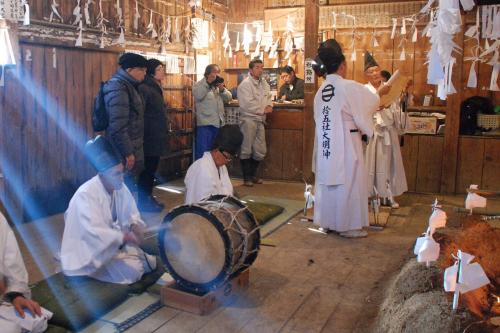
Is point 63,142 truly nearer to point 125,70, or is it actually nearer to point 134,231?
point 125,70

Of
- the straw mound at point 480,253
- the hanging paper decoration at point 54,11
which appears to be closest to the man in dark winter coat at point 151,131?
the hanging paper decoration at point 54,11

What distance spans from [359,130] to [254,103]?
314 cm

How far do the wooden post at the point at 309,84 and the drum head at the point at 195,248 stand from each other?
4220 mm

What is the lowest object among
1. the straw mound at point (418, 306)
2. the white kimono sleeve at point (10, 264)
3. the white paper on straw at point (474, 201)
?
the straw mound at point (418, 306)

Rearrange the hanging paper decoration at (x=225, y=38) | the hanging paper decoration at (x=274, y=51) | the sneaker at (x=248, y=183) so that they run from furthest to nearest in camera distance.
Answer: the hanging paper decoration at (x=274, y=51) → the hanging paper decoration at (x=225, y=38) → the sneaker at (x=248, y=183)

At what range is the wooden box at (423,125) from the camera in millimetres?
8008

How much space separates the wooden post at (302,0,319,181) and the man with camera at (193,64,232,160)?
1.48 meters

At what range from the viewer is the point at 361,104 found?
5.34 m

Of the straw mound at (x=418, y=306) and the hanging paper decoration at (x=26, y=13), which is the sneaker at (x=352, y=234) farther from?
the hanging paper decoration at (x=26, y=13)

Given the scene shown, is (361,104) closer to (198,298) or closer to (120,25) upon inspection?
(198,298)

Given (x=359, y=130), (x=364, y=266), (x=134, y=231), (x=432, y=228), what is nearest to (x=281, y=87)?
(x=359, y=130)

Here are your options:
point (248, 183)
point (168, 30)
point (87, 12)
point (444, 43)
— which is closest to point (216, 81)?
point (168, 30)

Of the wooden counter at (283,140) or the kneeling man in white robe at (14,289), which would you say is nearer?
the kneeling man in white robe at (14,289)

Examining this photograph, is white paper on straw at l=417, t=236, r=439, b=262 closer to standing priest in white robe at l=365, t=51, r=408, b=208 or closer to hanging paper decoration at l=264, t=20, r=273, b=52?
standing priest in white robe at l=365, t=51, r=408, b=208
